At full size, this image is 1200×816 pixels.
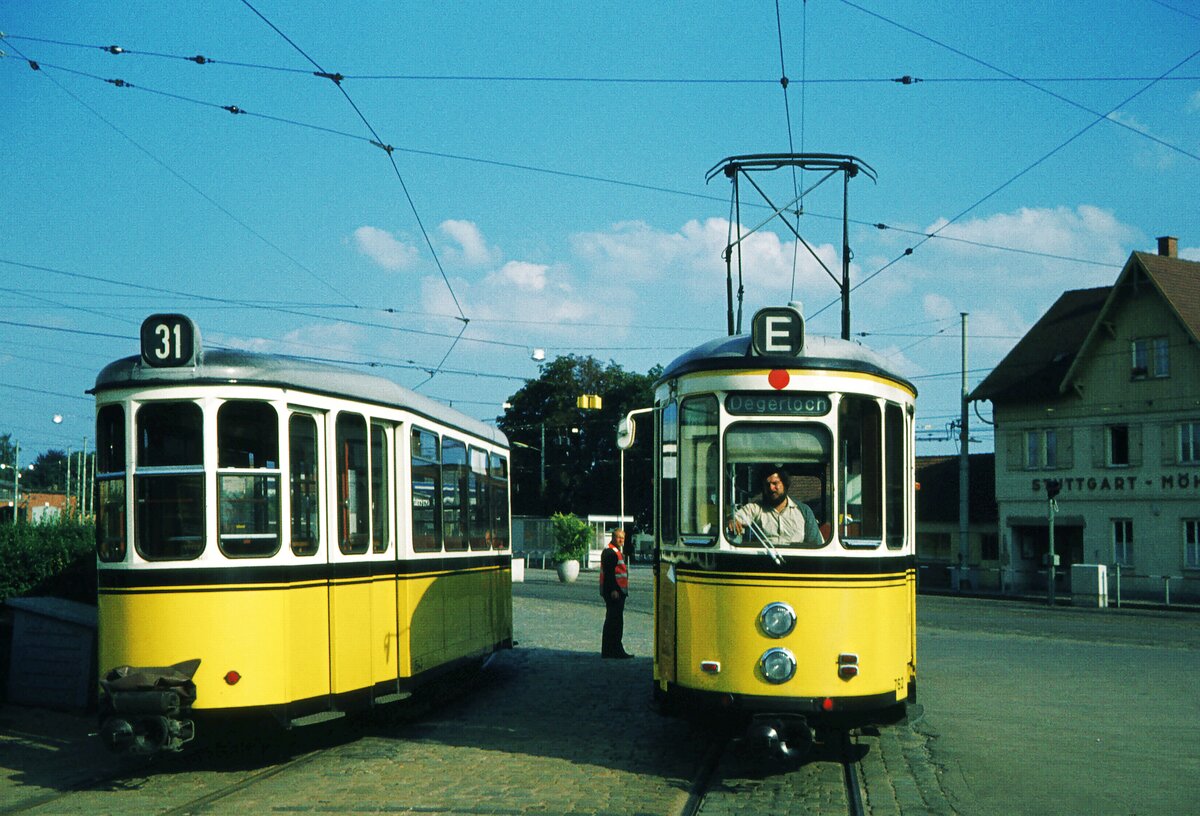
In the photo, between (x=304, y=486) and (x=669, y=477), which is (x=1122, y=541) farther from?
(x=304, y=486)

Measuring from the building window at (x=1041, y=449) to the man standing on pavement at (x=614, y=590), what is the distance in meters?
34.2

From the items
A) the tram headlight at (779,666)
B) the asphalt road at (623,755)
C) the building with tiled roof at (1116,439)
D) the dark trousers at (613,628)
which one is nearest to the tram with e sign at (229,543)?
the asphalt road at (623,755)

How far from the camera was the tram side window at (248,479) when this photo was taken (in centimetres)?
934

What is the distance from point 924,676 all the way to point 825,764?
260 inches

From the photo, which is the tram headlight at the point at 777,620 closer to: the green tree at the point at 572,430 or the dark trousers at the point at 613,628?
the dark trousers at the point at 613,628

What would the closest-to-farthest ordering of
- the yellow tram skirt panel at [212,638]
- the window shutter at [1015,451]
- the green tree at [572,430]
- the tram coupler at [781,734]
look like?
the tram coupler at [781,734], the yellow tram skirt panel at [212,638], the window shutter at [1015,451], the green tree at [572,430]

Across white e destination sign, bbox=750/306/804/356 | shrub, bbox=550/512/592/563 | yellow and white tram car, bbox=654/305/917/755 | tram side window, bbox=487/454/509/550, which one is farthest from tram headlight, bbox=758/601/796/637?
shrub, bbox=550/512/592/563

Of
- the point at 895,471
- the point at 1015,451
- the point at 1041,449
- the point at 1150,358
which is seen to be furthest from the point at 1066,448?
the point at 895,471

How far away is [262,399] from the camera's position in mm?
9586

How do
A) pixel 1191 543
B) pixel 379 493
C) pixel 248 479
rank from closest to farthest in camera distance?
pixel 248 479 < pixel 379 493 < pixel 1191 543

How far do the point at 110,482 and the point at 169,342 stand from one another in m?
1.07

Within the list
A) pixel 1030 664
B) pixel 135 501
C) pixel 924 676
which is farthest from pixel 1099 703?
pixel 135 501

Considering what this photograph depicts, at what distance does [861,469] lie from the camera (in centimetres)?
935

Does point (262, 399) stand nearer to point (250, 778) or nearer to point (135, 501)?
→ point (135, 501)
